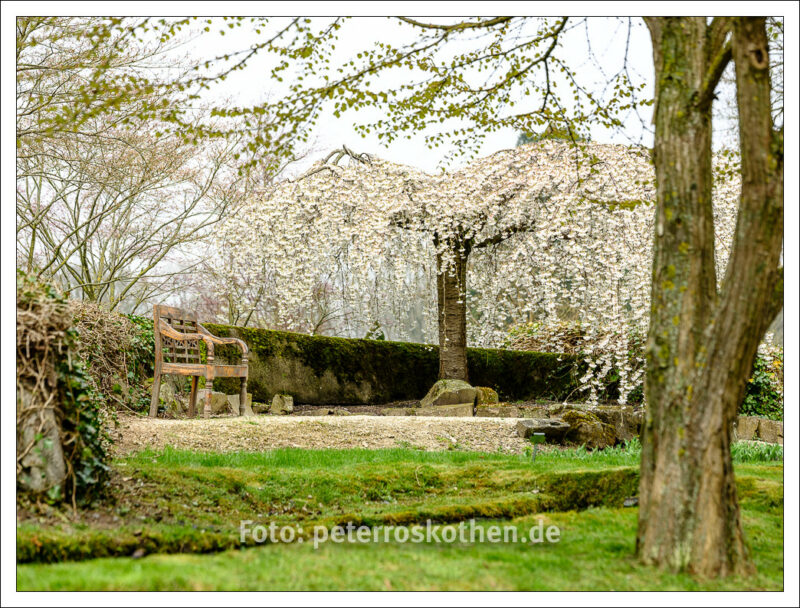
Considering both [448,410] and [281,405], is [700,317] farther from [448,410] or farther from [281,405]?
[281,405]

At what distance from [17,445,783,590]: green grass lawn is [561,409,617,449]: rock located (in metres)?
1.36

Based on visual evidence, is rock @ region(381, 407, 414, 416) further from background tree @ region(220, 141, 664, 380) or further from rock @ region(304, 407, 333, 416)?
background tree @ region(220, 141, 664, 380)

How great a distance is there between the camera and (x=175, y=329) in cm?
751

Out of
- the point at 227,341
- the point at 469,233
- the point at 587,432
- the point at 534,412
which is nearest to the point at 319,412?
the point at 227,341

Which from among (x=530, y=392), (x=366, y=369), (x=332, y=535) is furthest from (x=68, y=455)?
(x=530, y=392)

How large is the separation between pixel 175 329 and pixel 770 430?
7.40m

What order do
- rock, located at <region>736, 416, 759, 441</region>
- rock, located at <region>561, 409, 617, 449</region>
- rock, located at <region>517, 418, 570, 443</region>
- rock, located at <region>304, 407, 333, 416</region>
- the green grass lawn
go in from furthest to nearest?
rock, located at <region>304, 407, 333, 416</region> < rock, located at <region>736, 416, 759, 441</region> < rock, located at <region>561, 409, 617, 449</region> < rock, located at <region>517, 418, 570, 443</region> < the green grass lawn

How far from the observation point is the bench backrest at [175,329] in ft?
23.0

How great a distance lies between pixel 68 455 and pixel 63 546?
1.97 ft

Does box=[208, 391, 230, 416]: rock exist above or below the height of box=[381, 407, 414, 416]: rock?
above

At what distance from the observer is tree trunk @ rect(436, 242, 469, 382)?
33.8ft

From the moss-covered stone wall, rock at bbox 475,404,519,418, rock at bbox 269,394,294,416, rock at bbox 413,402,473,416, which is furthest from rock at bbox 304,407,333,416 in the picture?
rock at bbox 475,404,519,418

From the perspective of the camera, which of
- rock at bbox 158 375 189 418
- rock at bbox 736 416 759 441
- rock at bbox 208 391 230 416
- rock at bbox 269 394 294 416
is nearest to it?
rock at bbox 158 375 189 418

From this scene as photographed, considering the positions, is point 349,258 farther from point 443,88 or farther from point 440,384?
point 443,88
